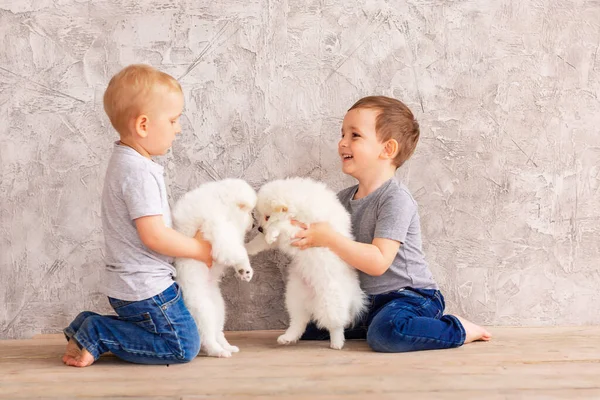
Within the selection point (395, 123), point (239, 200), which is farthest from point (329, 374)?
point (395, 123)

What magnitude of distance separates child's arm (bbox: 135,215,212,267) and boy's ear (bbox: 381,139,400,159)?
0.87 m

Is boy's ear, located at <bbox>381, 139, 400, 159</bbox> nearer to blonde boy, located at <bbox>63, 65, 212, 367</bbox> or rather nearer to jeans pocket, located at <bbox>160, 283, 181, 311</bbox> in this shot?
blonde boy, located at <bbox>63, 65, 212, 367</bbox>

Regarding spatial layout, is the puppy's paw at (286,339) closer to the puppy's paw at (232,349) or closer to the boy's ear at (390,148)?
the puppy's paw at (232,349)

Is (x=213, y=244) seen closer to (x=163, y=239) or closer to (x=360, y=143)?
(x=163, y=239)

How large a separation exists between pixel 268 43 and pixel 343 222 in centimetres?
86

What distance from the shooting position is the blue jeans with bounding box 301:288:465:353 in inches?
84.8

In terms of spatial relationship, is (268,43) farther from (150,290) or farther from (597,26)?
(597,26)

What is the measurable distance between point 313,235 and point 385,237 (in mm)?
294

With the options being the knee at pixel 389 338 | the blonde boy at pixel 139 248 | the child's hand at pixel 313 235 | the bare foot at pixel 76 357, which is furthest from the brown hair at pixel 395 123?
the bare foot at pixel 76 357

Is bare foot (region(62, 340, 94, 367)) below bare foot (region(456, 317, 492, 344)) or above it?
below

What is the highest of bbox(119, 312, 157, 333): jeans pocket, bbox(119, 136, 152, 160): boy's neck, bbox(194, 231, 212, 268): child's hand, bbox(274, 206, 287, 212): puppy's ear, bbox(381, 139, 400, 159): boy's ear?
bbox(381, 139, 400, 159): boy's ear

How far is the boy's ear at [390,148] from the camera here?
2.42 m

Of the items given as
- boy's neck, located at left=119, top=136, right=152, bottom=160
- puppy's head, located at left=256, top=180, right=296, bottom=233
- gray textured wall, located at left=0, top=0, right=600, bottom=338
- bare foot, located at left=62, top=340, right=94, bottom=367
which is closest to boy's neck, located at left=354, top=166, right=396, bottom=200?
gray textured wall, located at left=0, top=0, right=600, bottom=338

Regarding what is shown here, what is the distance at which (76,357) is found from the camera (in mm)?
2012
